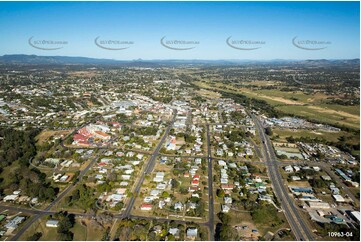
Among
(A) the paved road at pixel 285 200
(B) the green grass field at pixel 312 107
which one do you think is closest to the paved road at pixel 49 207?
(A) the paved road at pixel 285 200

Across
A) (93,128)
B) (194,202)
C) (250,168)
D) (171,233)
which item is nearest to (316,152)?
(250,168)

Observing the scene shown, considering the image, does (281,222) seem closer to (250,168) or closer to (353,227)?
(353,227)

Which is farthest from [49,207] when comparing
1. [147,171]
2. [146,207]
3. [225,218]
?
[225,218]

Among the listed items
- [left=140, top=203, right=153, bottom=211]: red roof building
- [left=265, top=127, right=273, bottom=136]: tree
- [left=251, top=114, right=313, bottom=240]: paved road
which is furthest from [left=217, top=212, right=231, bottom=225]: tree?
[left=265, top=127, right=273, bottom=136]: tree

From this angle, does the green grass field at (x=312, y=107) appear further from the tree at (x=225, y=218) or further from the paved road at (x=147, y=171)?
the tree at (x=225, y=218)

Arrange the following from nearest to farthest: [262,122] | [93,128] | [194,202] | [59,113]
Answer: [194,202] → [93,128] → [262,122] → [59,113]

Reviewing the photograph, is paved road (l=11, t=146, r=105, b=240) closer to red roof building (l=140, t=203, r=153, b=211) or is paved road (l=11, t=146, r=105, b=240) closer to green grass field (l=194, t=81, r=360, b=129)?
red roof building (l=140, t=203, r=153, b=211)

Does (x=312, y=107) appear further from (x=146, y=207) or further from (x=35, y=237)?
(x=35, y=237)

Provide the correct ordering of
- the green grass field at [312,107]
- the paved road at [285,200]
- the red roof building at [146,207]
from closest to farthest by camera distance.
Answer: the paved road at [285,200] < the red roof building at [146,207] < the green grass field at [312,107]
